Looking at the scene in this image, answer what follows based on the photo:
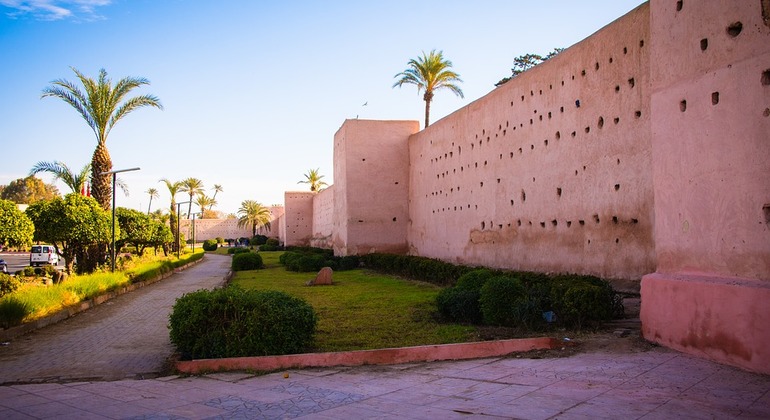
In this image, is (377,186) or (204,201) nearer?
(377,186)

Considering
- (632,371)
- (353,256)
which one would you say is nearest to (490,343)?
(632,371)

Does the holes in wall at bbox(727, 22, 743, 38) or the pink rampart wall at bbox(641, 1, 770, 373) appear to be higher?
the holes in wall at bbox(727, 22, 743, 38)

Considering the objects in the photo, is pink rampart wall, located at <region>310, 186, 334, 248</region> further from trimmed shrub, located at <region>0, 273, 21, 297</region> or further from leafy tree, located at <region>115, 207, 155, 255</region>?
trimmed shrub, located at <region>0, 273, 21, 297</region>

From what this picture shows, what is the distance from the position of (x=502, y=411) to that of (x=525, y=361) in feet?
6.37

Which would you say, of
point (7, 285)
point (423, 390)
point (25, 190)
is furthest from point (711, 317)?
point (25, 190)

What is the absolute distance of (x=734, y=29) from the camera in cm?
539

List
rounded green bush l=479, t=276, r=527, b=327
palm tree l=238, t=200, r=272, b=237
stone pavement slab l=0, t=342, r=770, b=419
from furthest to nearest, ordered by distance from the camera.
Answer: palm tree l=238, t=200, r=272, b=237, rounded green bush l=479, t=276, r=527, b=327, stone pavement slab l=0, t=342, r=770, b=419

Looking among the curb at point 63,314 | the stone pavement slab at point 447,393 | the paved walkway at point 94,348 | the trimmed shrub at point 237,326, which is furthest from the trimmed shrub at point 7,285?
the stone pavement slab at point 447,393

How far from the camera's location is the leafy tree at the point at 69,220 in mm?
16734

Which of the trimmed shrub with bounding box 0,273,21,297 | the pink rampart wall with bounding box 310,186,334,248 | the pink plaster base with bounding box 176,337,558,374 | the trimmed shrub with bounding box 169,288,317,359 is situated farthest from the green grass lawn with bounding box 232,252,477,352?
the pink rampart wall with bounding box 310,186,334,248

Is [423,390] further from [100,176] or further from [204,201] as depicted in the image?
[204,201]

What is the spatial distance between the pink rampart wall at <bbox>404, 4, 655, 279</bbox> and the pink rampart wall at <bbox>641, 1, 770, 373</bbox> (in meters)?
4.04

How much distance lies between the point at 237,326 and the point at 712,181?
16.3ft

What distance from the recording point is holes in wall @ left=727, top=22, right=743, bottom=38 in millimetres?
5320
